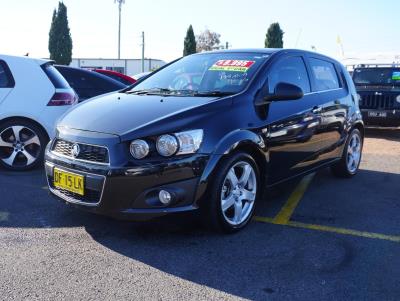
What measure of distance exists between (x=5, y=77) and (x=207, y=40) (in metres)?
52.4

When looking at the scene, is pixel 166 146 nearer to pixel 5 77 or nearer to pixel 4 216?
pixel 4 216

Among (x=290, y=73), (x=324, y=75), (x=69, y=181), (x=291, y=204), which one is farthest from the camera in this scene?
(x=324, y=75)

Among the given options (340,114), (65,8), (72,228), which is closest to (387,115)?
(340,114)

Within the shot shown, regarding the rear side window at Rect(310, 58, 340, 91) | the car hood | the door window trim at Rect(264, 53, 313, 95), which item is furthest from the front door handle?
the car hood

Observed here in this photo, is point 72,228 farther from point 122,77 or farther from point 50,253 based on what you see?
point 122,77

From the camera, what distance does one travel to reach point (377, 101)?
36.4ft

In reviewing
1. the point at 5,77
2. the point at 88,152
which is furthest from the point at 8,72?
the point at 88,152

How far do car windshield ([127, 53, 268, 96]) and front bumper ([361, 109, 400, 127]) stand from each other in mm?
7015

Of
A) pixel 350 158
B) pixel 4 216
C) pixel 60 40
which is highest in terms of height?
pixel 60 40

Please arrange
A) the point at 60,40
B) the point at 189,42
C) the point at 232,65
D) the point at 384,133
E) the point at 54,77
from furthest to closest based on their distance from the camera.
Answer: the point at 189,42
the point at 60,40
the point at 384,133
the point at 54,77
the point at 232,65

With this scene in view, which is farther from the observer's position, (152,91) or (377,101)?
(377,101)

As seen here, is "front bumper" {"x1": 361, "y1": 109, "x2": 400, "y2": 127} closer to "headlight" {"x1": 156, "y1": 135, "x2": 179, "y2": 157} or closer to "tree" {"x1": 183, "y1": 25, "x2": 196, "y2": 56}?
"headlight" {"x1": 156, "y1": 135, "x2": 179, "y2": 157}

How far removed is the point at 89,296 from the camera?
2.89 metres

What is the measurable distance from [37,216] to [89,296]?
Result: 1.72 meters
